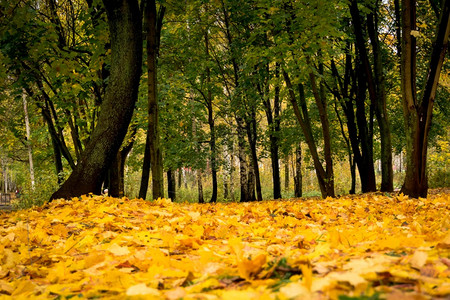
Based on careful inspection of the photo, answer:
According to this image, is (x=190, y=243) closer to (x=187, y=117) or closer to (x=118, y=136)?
(x=118, y=136)

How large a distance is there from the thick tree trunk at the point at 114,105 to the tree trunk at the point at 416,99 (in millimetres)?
4258

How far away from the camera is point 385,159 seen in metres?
8.43

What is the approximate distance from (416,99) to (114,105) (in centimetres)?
467

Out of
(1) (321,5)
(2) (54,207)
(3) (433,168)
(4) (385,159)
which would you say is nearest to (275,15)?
(1) (321,5)

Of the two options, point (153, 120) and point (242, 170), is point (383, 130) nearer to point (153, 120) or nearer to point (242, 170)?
point (153, 120)

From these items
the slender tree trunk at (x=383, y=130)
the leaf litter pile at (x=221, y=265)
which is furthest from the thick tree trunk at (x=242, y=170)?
the leaf litter pile at (x=221, y=265)

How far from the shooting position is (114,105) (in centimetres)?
491

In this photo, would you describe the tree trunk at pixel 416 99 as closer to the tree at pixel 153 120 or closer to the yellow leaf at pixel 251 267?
the tree at pixel 153 120

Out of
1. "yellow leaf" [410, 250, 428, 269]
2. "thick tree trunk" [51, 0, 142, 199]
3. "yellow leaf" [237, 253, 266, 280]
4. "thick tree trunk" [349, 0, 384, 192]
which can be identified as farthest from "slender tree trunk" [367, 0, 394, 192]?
"yellow leaf" [237, 253, 266, 280]

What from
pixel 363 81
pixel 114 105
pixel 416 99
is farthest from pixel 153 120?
pixel 363 81

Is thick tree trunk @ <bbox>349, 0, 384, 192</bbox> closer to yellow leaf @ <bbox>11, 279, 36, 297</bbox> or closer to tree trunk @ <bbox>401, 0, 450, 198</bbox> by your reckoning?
tree trunk @ <bbox>401, 0, 450, 198</bbox>

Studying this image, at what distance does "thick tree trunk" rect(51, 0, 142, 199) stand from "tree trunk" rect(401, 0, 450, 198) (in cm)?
426

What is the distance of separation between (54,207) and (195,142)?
34.3 feet

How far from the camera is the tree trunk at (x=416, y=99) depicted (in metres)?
5.02
